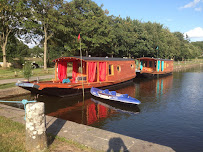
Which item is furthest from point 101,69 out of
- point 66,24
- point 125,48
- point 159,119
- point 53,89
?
point 125,48

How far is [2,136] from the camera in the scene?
22.5 feet

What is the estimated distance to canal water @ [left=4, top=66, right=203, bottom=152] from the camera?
9.61 m

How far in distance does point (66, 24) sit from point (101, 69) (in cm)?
1935

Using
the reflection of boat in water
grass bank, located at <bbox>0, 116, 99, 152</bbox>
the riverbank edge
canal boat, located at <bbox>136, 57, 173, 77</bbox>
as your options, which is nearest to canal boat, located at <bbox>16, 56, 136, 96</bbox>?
the reflection of boat in water

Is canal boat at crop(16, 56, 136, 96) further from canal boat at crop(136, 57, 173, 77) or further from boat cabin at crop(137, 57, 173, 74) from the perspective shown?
boat cabin at crop(137, 57, 173, 74)

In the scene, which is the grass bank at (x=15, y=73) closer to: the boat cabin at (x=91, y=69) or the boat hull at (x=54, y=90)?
the boat cabin at (x=91, y=69)

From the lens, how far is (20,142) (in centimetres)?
631

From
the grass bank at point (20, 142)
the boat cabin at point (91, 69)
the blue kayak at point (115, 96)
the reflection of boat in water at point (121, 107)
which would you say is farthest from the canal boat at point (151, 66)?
the grass bank at point (20, 142)

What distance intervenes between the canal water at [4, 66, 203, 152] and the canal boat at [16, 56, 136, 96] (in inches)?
42.9

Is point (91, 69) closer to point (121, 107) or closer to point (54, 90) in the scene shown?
point (54, 90)

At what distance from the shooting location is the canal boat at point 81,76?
55.3ft

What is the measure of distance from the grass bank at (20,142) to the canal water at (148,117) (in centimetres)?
440

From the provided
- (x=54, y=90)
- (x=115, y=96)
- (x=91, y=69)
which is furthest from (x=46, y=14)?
(x=115, y=96)

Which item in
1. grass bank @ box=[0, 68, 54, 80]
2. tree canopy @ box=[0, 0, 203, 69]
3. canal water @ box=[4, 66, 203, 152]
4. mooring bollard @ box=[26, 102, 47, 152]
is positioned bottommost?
canal water @ box=[4, 66, 203, 152]
